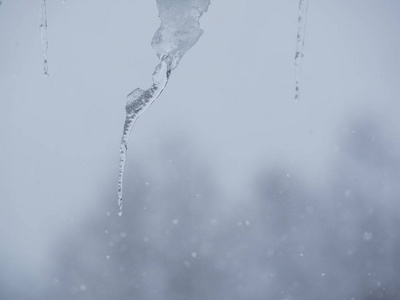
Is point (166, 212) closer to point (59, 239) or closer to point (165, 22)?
point (59, 239)

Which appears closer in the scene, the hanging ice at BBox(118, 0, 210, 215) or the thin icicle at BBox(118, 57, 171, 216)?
the thin icicle at BBox(118, 57, 171, 216)

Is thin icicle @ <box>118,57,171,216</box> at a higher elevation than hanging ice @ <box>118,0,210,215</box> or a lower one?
lower

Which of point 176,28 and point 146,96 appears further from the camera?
point 176,28

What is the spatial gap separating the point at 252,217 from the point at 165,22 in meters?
8.78

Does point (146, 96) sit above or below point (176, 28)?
below

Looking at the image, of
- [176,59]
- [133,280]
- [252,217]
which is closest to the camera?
[176,59]

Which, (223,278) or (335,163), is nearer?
(223,278)

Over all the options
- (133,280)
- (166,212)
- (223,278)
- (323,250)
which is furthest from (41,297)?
(323,250)

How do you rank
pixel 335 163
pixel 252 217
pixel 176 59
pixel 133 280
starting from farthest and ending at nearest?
pixel 335 163, pixel 252 217, pixel 133 280, pixel 176 59

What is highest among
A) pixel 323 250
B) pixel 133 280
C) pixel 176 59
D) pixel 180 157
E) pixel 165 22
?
pixel 180 157

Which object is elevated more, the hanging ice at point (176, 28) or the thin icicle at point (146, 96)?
the hanging ice at point (176, 28)

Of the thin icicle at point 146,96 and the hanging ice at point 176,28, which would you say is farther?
the hanging ice at point 176,28

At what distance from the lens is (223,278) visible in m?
10.1

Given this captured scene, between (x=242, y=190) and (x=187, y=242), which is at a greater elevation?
(x=242, y=190)
